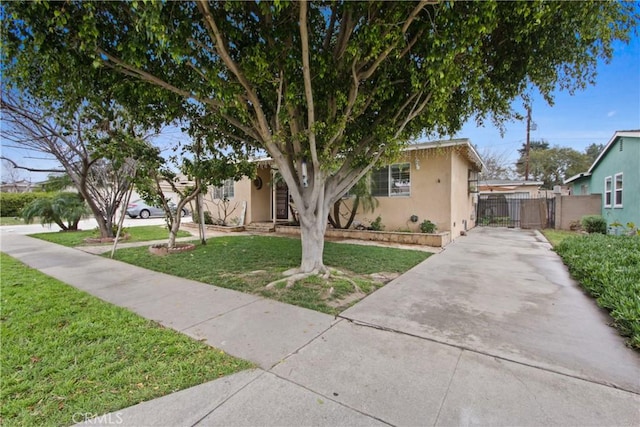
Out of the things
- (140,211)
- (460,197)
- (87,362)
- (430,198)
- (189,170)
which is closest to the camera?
(87,362)

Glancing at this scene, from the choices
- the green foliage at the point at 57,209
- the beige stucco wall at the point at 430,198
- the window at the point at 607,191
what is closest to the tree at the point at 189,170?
the beige stucco wall at the point at 430,198

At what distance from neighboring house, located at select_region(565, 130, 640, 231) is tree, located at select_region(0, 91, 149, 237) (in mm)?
15621

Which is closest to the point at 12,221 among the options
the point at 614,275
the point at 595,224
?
the point at 614,275

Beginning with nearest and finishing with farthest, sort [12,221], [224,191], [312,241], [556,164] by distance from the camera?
[312,241] < [224,191] < [12,221] < [556,164]

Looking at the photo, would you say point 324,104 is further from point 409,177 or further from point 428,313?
point 409,177

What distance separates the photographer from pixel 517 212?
15094 mm

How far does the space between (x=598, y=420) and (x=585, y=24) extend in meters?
4.34

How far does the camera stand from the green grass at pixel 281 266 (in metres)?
4.29

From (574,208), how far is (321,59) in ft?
50.8

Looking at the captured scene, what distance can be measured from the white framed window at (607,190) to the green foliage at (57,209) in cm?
2234

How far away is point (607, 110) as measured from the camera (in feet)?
40.3

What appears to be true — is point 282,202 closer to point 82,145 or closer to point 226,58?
point 82,145

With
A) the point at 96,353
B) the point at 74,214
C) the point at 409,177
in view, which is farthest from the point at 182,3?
the point at 74,214

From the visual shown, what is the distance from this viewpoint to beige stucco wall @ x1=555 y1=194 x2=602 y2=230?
1319 cm
